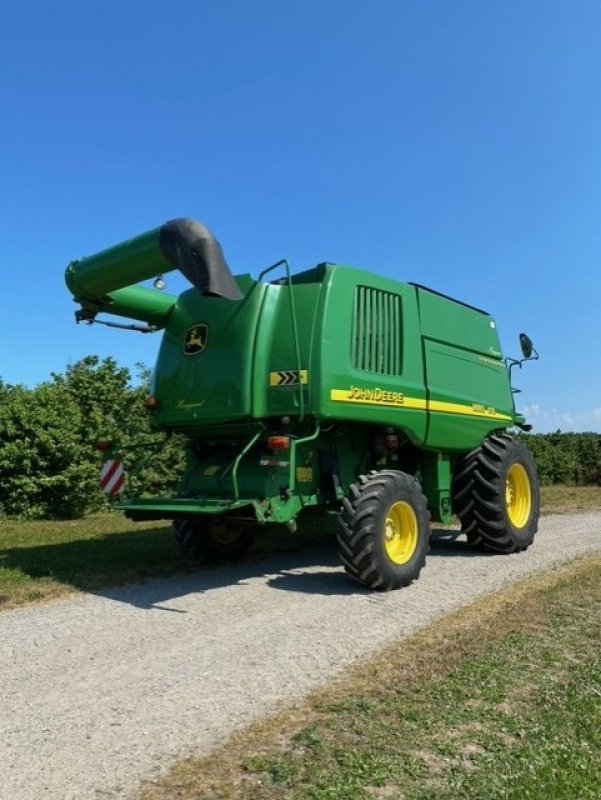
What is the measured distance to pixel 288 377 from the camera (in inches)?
291

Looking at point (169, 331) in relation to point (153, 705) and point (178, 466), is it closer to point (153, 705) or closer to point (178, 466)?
point (153, 705)

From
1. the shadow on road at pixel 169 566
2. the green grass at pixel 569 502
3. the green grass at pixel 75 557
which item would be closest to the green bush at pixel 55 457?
the green grass at pixel 75 557

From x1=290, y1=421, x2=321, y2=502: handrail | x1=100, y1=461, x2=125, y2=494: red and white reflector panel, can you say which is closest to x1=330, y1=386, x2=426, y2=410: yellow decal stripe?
x1=290, y1=421, x2=321, y2=502: handrail

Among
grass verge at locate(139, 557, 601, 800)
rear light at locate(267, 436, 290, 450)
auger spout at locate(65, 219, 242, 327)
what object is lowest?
grass verge at locate(139, 557, 601, 800)

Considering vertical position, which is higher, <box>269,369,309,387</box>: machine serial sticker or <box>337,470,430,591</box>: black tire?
<box>269,369,309,387</box>: machine serial sticker

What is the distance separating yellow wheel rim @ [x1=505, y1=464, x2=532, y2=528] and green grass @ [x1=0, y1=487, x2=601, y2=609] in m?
2.89

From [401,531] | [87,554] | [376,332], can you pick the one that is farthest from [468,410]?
[87,554]

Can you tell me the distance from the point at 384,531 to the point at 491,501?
2.84 meters

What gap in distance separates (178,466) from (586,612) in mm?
12569

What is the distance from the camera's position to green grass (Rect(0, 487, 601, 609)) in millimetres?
7457

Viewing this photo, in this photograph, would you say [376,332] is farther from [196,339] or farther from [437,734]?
[437,734]

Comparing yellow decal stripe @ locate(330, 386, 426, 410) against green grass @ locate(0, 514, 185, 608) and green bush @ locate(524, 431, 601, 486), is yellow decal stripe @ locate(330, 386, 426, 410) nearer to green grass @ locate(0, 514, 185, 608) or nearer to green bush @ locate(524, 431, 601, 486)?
green grass @ locate(0, 514, 185, 608)

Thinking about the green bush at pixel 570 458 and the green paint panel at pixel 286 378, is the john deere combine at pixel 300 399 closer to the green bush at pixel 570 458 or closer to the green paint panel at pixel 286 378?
the green paint panel at pixel 286 378

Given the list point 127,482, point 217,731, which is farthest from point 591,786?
point 127,482
